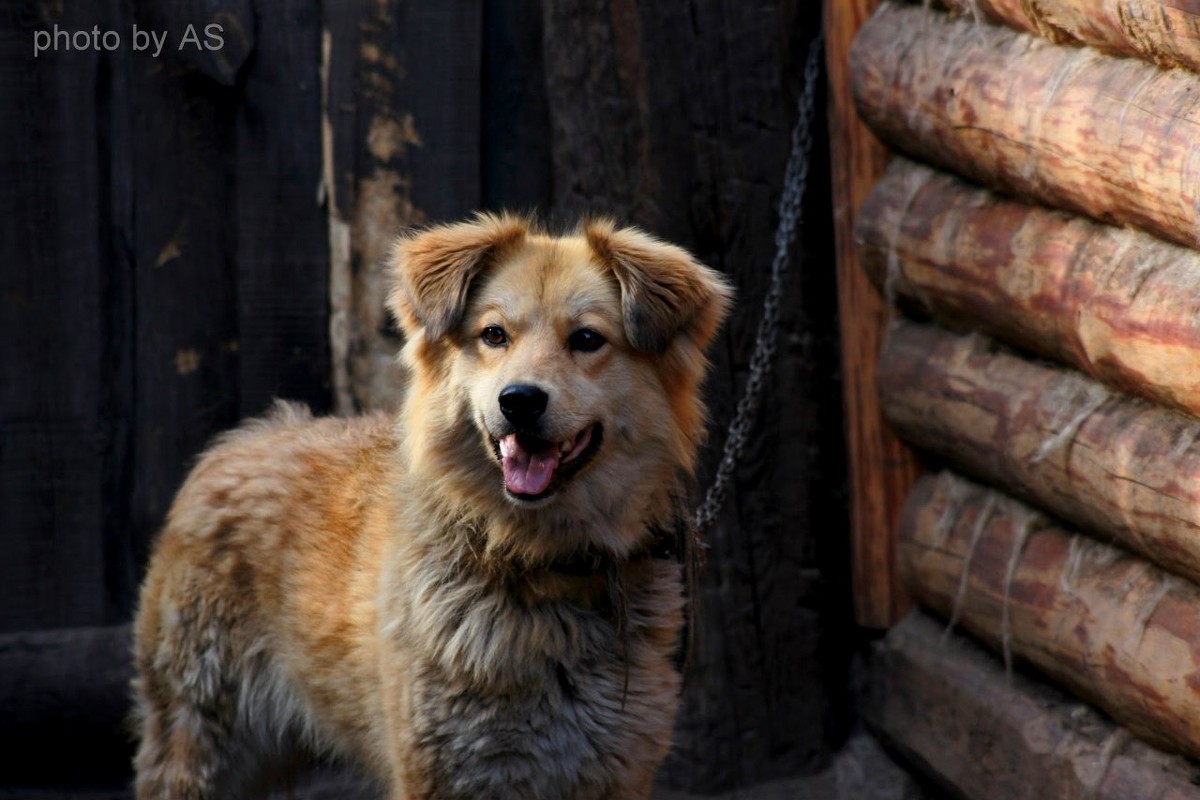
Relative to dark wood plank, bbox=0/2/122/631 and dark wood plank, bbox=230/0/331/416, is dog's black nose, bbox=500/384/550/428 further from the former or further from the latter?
dark wood plank, bbox=0/2/122/631

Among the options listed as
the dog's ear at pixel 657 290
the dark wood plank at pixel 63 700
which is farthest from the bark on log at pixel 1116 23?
the dark wood plank at pixel 63 700

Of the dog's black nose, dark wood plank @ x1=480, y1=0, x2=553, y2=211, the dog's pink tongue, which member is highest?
dark wood plank @ x1=480, y1=0, x2=553, y2=211

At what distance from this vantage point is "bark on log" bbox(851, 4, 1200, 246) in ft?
12.3

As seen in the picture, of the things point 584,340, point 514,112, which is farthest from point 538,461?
point 514,112

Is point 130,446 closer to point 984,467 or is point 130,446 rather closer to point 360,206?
point 360,206

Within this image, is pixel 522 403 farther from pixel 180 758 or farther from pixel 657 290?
pixel 180 758

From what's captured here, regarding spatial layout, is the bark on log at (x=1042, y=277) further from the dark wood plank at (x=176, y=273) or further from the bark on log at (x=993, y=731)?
the dark wood plank at (x=176, y=273)

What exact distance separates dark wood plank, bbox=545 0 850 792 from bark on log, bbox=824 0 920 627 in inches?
3.5

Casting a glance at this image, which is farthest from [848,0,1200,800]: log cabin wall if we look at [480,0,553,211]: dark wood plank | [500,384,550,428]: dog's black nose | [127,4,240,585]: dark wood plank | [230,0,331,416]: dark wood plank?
[127,4,240,585]: dark wood plank

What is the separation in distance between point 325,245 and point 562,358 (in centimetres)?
193

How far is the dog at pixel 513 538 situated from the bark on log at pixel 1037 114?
104 centimetres

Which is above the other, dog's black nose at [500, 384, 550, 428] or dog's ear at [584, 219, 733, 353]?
dog's ear at [584, 219, 733, 353]

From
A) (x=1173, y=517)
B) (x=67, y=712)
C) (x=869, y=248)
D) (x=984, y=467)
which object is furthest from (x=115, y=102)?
(x=1173, y=517)

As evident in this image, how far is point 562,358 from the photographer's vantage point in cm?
406
